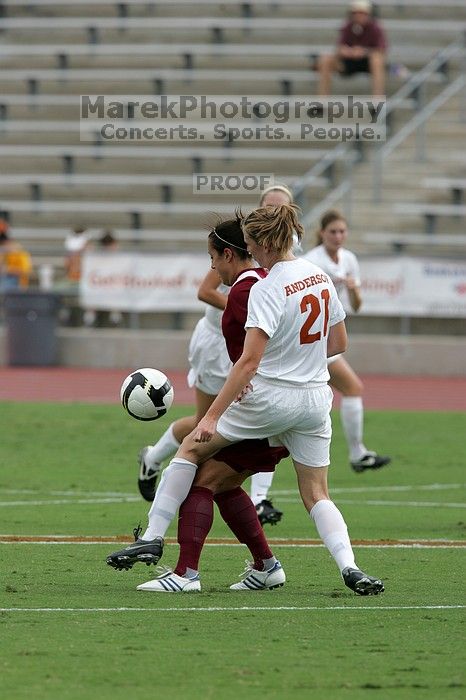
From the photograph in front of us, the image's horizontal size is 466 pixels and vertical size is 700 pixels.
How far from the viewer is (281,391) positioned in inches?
286

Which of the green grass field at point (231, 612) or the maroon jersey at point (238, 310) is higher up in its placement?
the maroon jersey at point (238, 310)

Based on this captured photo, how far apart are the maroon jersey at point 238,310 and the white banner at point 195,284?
15459 mm

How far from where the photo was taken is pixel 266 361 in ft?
23.8

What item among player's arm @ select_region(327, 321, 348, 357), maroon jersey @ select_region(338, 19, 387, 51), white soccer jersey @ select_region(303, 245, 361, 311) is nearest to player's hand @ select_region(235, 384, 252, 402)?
player's arm @ select_region(327, 321, 348, 357)

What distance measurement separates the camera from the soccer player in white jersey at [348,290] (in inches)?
480

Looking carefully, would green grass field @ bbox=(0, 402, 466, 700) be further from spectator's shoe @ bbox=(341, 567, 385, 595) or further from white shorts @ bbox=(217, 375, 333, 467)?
white shorts @ bbox=(217, 375, 333, 467)

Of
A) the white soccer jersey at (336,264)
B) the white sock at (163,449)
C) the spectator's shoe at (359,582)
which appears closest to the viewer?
the spectator's shoe at (359,582)

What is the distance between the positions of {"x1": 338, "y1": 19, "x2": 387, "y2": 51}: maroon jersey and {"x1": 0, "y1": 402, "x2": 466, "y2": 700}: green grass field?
1600 centimetres

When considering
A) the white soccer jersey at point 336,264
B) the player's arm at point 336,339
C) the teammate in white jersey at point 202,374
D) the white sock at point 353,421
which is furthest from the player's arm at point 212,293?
the white sock at point 353,421

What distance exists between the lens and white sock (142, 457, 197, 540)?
24.5 feet

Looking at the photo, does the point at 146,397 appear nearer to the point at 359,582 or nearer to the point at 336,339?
the point at 336,339

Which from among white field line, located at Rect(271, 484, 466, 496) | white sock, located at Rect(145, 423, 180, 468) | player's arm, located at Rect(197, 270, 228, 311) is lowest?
white field line, located at Rect(271, 484, 466, 496)

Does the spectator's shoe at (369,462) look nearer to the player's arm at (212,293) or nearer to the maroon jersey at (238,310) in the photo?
the player's arm at (212,293)

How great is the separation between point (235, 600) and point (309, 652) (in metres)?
1.31
